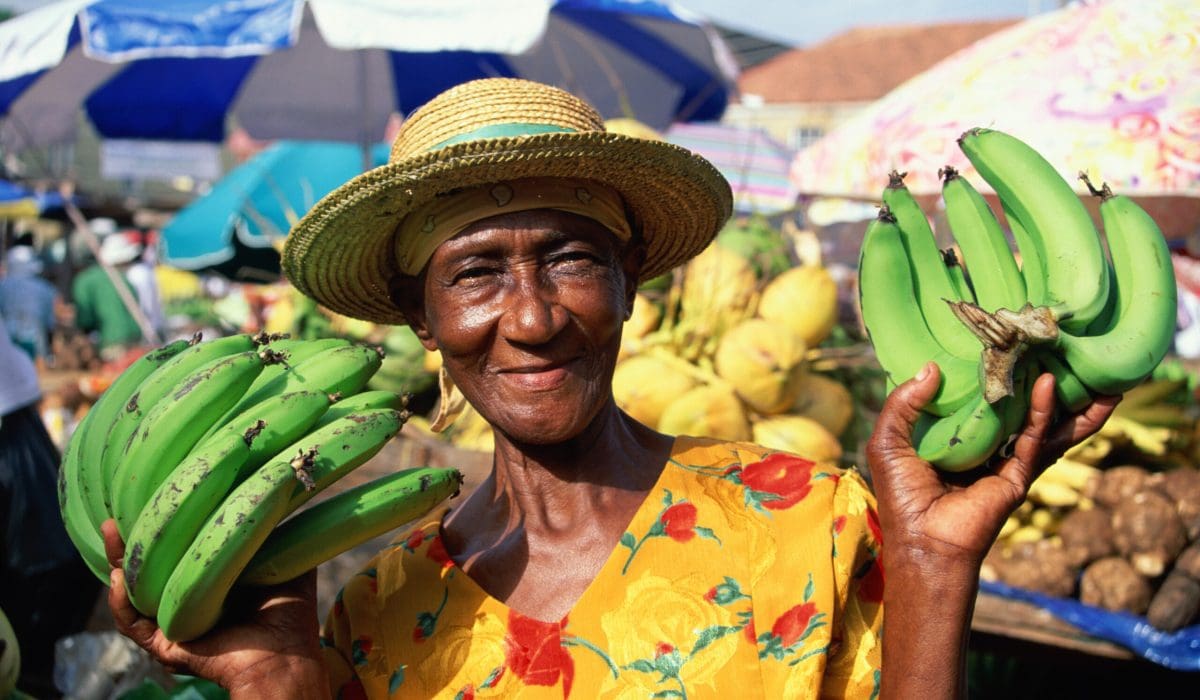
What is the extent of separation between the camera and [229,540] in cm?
143

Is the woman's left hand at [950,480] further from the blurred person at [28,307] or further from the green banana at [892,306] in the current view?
the blurred person at [28,307]

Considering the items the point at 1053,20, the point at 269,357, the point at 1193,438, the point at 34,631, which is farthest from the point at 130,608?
the point at 1193,438

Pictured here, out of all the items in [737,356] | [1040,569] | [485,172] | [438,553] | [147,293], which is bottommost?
[147,293]

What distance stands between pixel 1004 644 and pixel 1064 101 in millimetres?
2223

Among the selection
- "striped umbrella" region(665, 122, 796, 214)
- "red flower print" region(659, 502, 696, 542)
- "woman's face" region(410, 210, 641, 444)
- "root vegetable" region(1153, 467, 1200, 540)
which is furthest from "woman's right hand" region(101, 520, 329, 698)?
"striped umbrella" region(665, 122, 796, 214)

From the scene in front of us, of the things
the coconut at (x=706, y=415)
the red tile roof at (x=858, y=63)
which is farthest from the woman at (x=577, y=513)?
the red tile roof at (x=858, y=63)

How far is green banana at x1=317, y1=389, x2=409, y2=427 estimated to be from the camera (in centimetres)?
173

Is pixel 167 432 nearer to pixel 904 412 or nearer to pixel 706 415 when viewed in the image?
A: pixel 904 412

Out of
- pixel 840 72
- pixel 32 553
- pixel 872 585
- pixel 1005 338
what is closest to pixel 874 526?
pixel 872 585

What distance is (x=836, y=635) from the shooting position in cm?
170

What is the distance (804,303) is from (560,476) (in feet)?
9.62

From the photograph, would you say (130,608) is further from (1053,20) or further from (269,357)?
(1053,20)

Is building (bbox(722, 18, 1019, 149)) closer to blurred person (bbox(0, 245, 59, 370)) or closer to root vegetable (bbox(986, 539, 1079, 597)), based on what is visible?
blurred person (bbox(0, 245, 59, 370))

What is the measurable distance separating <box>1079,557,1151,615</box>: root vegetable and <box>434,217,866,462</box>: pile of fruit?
112 cm
